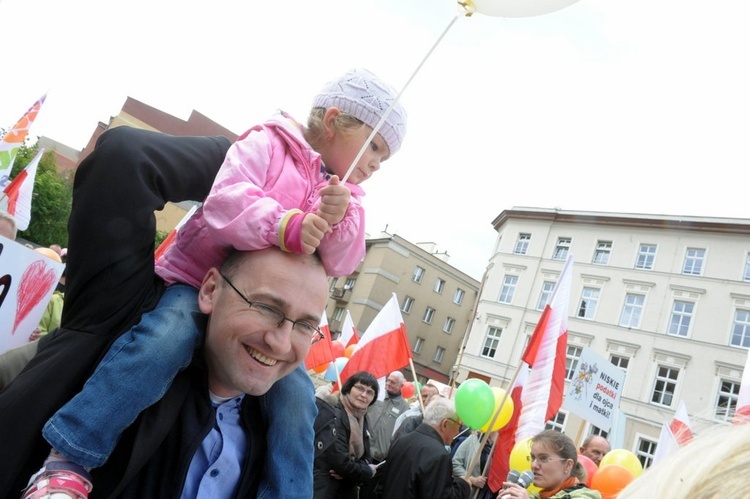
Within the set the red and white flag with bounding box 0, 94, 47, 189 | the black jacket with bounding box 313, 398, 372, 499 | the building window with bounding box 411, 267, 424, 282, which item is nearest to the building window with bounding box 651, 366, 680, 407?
the building window with bounding box 411, 267, 424, 282

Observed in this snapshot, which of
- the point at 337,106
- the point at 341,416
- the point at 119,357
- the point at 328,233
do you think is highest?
the point at 337,106

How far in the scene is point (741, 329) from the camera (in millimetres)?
28531

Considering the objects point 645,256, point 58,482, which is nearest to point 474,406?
point 58,482

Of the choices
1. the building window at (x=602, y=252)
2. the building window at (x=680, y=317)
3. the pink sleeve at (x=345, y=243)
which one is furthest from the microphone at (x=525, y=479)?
the building window at (x=602, y=252)

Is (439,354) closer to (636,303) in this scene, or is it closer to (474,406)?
(636,303)

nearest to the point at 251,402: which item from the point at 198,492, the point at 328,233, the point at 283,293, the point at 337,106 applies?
the point at 198,492

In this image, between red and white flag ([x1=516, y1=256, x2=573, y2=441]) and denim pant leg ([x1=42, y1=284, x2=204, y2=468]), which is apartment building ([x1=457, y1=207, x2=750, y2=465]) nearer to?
red and white flag ([x1=516, y1=256, x2=573, y2=441])

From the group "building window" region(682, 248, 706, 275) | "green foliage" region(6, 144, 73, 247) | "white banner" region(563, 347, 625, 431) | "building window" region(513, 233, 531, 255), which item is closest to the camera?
Answer: "white banner" region(563, 347, 625, 431)

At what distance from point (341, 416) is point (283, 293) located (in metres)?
3.90

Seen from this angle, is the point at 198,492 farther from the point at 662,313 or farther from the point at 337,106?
the point at 662,313

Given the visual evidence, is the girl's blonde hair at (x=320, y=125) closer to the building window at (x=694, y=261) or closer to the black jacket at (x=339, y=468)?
the black jacket at (x=339, y=468)

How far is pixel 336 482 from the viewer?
5.10m

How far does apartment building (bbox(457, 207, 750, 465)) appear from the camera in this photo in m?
28.7

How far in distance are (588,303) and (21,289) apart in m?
35.0
